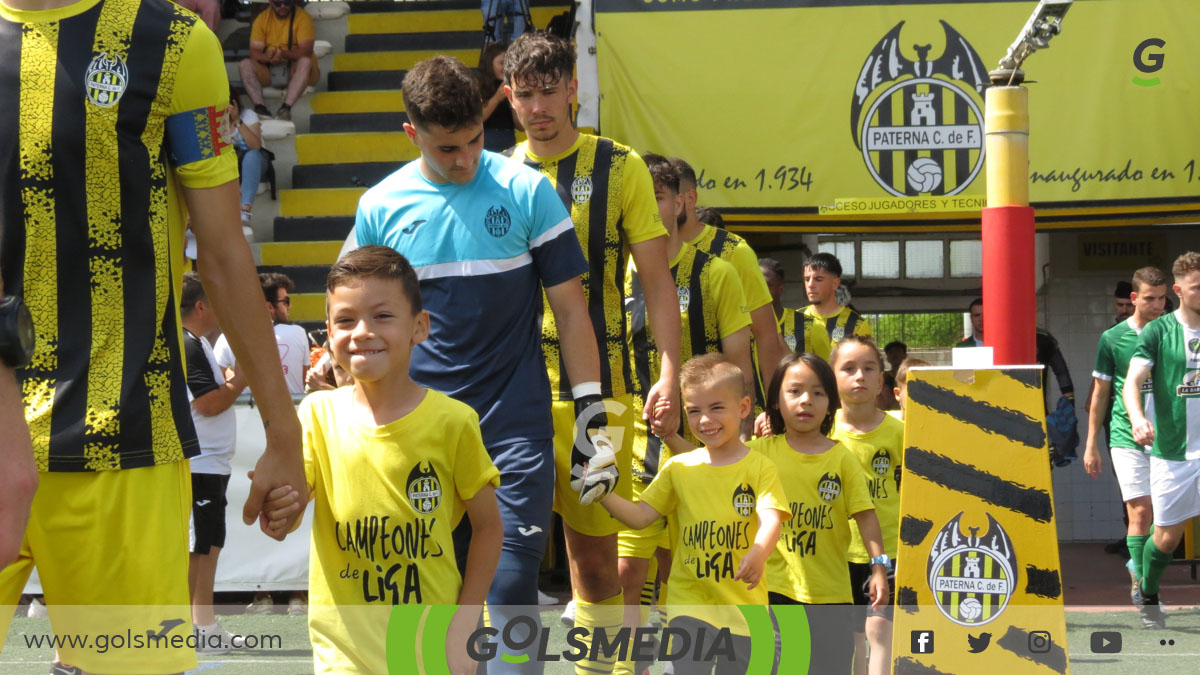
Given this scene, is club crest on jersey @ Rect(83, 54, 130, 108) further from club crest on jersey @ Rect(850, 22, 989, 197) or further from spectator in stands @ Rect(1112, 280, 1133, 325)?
spectator in stands @ Rect(1112, 280, 1133, 325)

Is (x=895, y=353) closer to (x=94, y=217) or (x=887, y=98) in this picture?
(x=887, y=98)

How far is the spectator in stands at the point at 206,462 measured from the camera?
23.9 feet

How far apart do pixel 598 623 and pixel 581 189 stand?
62.4 inches

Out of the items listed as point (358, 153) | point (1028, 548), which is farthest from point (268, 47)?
point (1028, 548)

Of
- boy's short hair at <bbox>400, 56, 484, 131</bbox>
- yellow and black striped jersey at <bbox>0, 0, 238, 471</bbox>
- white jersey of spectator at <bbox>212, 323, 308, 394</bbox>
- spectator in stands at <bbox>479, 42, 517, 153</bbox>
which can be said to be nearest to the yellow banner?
spectator in stands at <bbox>479, 42, 517, 153</bbox>

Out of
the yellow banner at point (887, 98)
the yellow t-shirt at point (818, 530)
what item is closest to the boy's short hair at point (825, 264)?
the yellow banner at point (887, 98)

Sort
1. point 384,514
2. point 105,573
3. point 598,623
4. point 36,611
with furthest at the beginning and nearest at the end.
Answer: point 36,611 → point 598,623 → point 384,514 → point 105,573

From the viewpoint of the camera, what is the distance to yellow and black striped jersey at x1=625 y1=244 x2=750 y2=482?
20.6 ft

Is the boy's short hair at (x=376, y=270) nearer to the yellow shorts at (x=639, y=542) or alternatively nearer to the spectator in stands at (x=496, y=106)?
the yellow shorts at (x=639, y=542)

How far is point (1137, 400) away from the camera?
844 cm

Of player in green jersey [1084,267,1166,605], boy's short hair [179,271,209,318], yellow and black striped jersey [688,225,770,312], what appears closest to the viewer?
yellow and black striped jersey [688,225,770,312]

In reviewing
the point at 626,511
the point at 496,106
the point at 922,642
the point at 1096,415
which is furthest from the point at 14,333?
the point at 496,106

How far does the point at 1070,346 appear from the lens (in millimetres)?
14117

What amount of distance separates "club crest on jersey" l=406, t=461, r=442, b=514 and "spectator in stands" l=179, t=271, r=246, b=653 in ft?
13.0
